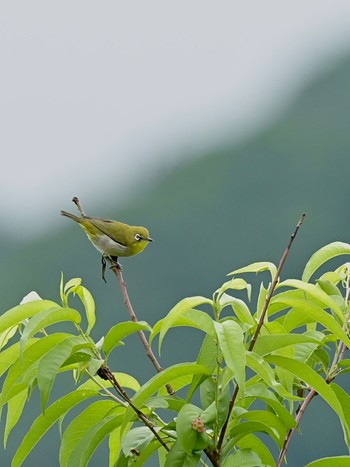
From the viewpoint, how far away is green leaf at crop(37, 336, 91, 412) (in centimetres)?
248

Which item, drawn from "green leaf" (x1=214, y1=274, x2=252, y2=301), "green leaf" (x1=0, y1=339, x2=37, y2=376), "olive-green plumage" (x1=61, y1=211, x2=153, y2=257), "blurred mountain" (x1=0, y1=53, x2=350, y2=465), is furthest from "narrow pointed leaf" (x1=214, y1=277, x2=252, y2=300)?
"blurred mountain" (x1=0, y1=53, x2=350, y2=465)

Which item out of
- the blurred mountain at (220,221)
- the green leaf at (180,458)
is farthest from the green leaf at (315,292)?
the blurred mountain at (220,221)

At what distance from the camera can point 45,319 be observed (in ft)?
8.62

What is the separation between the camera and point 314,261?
288 centimetres

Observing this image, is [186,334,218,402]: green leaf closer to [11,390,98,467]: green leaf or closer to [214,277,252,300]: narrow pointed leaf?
[214,277,252,300]: narrow pointed leaf

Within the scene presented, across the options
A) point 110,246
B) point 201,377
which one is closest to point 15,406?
point 201,377

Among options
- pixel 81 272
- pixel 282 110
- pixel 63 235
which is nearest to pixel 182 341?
pixel 81 272

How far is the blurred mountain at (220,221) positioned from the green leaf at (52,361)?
41.7 meters

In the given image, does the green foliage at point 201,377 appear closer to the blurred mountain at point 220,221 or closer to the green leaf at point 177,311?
the green leaf at point 177,311

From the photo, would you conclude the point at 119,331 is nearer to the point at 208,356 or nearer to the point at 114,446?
the point at 208,356

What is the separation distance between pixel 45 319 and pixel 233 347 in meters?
0.44

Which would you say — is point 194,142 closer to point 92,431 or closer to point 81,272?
point 81,272

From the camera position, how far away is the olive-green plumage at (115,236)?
5.68 m

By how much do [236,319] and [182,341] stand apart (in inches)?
1832
